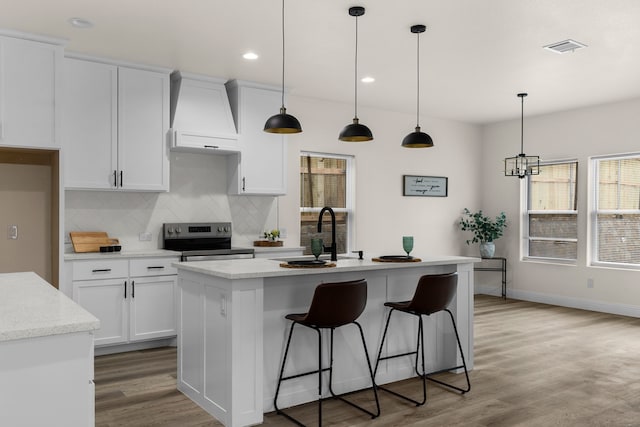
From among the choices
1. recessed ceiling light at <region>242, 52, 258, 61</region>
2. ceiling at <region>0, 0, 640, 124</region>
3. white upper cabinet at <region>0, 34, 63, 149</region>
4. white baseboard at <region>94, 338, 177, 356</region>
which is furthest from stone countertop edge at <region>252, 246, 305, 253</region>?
white upper cabinet at <region>0, 34, 63, 149</region>

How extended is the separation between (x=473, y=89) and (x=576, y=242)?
9.12 feet

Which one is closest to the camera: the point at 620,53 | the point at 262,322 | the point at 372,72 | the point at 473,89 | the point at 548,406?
the point at 262,322

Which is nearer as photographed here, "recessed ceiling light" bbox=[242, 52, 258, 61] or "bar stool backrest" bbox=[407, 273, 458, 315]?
"bar stool backrest" bbox=[407, 273, 458, 315]

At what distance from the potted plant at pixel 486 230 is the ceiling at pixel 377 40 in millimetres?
2224

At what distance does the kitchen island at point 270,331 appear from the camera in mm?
3055

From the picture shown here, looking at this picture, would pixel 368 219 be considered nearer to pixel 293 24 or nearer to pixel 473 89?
pixel 473 89

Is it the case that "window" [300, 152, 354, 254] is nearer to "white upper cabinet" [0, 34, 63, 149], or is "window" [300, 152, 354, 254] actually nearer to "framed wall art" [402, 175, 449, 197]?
"framed wall art" [402, 175, 449, 197]

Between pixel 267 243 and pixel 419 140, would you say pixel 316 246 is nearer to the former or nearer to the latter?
pixel 419 140

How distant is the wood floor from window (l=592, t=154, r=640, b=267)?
144cm

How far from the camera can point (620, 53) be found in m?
4.64

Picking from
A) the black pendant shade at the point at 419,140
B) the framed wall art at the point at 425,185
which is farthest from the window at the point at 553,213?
the black pendant shade at the point at 419,140

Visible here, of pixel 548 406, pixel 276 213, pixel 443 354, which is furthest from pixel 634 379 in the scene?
pixel 276 213

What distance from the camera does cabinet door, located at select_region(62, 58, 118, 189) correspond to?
4613mm

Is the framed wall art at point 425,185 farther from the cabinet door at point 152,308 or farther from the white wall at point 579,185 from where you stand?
the cabinet door at point 152,308
